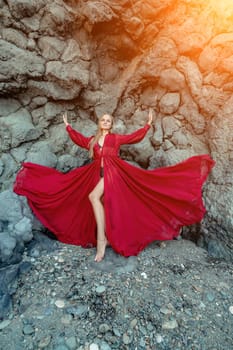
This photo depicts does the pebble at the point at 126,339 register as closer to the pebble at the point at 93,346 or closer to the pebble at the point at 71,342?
the pebble at the point at 93,346

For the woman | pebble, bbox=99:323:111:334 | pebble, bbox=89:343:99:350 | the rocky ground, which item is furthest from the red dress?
pebble, bbox=89:343:99:350

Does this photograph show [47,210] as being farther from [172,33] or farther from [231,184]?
[172,33]

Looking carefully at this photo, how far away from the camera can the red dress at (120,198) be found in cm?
237

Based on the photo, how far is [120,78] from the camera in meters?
3.46

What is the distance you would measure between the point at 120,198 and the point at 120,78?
1.84 meters

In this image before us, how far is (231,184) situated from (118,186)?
109 cm

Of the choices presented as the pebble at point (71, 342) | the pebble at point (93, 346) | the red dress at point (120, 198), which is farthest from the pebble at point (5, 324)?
the red dress at point (120, 198)

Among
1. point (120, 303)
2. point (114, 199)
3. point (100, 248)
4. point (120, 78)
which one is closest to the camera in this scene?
point (120, 303)

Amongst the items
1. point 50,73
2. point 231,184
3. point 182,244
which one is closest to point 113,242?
point 182,244

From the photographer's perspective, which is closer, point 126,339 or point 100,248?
point 126,339

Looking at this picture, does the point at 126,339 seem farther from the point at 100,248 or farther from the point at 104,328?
the point at 100,248

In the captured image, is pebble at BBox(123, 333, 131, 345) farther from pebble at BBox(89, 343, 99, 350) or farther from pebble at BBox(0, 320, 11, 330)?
pebble at BBox(0, 320, 11, 330)

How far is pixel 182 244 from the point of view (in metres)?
2.56

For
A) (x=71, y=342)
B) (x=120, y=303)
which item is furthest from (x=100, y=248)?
(x=71, y=342)
